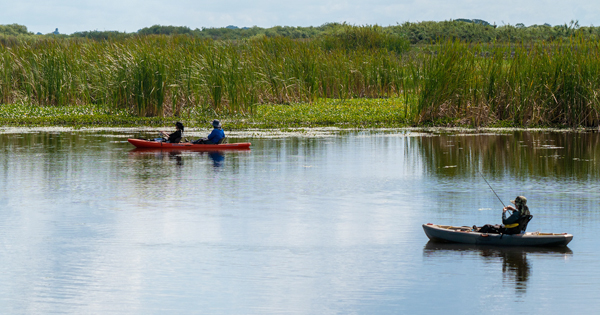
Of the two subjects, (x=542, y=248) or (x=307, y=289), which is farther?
(x=542, y=248)

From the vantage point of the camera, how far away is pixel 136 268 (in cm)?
998

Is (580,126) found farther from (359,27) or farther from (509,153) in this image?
(359,27)

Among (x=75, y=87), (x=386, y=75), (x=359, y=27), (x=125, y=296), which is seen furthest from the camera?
(x=359, y=27)

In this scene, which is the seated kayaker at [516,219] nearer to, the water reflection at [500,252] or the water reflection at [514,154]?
the water reflection at [500,252]

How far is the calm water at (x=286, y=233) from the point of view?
8.94m

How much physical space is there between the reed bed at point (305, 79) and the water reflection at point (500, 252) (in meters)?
17.7

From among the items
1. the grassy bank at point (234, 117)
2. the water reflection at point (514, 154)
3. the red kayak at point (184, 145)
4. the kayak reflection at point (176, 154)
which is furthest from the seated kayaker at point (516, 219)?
the grassy bank at point (234, 117)

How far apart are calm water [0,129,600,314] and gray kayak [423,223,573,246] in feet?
0.44

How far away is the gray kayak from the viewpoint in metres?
11.1

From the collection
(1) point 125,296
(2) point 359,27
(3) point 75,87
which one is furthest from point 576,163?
(2) point 359,27

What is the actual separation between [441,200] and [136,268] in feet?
21.2

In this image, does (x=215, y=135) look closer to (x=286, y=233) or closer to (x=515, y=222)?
(x=286, y=233)

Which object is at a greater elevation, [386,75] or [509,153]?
[386,75]

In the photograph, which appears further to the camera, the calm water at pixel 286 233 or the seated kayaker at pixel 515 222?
the seated kayaker at pixel 515 222
